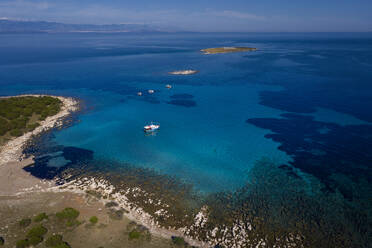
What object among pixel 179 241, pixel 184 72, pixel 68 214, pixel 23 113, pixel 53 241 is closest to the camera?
pixel 53 241

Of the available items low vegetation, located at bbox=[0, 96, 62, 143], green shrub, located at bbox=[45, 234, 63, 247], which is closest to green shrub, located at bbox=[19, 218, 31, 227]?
green shrub, located at bbox=[45, 234, 63, 247]

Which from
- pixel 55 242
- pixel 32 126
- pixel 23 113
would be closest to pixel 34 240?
pixel 55 242

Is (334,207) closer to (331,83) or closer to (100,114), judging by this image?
(100,114)

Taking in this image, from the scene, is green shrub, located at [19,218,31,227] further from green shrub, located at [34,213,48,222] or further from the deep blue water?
the deep blue water

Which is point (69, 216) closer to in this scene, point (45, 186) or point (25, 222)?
point (25, 222)

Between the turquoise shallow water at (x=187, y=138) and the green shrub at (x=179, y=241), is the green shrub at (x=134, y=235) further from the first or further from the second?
the turquoise shallow water at (x=187, y=138)

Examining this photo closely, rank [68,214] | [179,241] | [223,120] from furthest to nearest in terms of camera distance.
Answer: [223,120] → [68,214] → [179,241]
